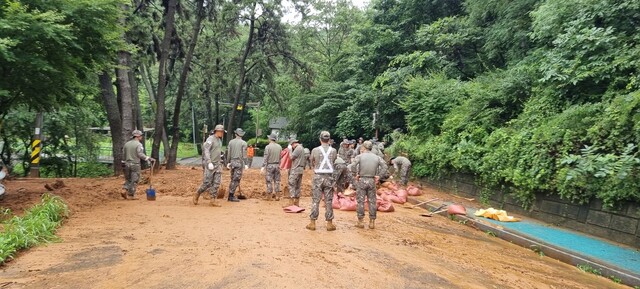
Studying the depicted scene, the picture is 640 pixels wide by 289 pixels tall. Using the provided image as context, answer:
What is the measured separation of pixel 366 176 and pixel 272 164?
369 centimetres

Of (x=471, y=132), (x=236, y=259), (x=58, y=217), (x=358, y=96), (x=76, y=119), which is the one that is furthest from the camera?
(x=358, y=96)

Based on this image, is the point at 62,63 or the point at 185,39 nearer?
the point at 62,63

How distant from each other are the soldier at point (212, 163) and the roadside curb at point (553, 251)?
6.36m

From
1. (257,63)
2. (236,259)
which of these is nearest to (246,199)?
(236,259)

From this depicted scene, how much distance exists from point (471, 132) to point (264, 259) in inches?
450

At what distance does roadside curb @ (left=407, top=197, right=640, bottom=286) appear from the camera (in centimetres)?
687

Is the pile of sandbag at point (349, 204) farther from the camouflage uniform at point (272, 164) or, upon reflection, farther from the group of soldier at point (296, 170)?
the camouflage uniform at point (272, 164)

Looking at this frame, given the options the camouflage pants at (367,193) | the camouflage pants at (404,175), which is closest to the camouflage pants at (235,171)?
the camouflage pants at (367,193)

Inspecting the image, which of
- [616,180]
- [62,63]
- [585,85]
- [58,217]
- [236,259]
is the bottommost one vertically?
[58,217]

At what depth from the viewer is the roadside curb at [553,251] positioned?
6.87 m

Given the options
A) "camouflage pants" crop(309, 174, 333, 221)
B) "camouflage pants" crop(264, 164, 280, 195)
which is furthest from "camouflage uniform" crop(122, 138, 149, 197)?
"camouflage pants" crop(309, 174, 333, 221)

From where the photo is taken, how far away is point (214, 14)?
22609 millimetres

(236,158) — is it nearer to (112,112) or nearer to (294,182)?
(294,182)

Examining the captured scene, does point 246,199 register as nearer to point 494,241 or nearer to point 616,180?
point 494,241
